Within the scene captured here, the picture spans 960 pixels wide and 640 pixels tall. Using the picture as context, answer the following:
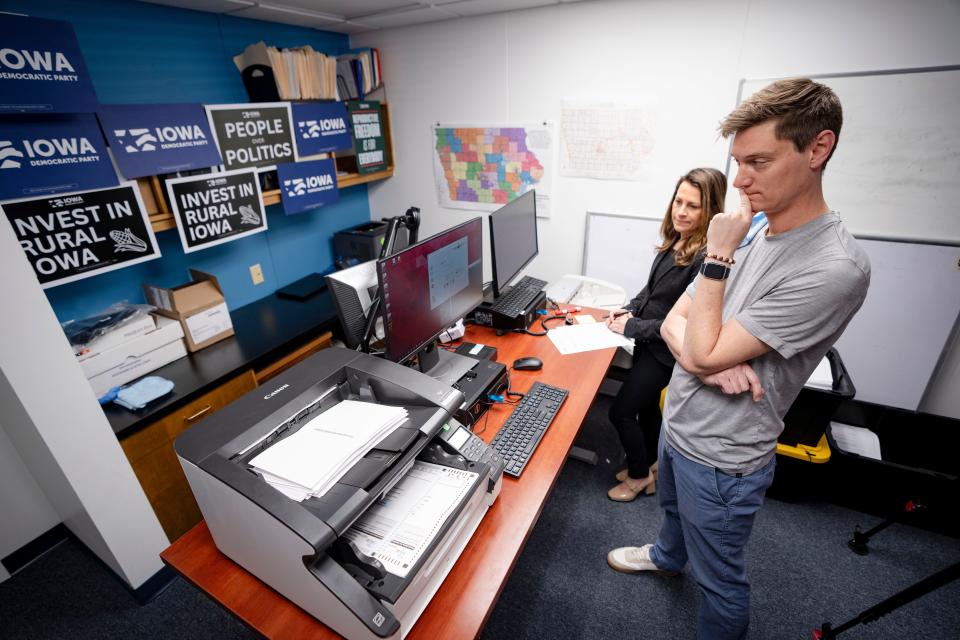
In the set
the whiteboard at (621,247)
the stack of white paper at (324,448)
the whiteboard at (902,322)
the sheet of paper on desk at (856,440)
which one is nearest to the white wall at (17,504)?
the stack of white paper at (324,448)

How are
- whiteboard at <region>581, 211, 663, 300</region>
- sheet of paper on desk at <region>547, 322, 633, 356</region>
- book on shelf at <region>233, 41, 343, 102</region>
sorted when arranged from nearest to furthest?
sheet of paper on desk at <region>547, 322, 633, 356</region>, book on shelf at <region>233, 41, 343, 102</region>, whiteboard at <region>581, 211, 663, 300</region>

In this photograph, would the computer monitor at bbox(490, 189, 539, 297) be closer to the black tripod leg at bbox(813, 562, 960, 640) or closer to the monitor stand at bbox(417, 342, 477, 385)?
the monitor stand at bbox(417, 342, 477, 385)

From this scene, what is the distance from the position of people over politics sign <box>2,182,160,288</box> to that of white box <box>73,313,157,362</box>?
0.24 m

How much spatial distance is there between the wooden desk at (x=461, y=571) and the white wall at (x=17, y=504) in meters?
1.41

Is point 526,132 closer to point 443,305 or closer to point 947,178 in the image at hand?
point 443,305

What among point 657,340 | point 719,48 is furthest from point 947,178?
point 657,340

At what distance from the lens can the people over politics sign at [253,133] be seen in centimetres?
213

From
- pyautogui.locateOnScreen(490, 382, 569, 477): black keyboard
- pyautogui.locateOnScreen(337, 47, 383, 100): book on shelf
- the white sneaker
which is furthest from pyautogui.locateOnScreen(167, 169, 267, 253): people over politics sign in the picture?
the white sneaker

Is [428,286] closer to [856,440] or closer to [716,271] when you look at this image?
[716,271]

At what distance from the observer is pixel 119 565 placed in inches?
65.6

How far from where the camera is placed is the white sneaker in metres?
1.78

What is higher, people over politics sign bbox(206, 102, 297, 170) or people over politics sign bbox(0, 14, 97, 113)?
people over politics sign bbox(0, 14, 97, 113)

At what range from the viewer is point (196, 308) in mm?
2027

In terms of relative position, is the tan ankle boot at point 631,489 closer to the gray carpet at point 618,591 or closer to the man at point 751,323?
the gray carpet at point 618,591
